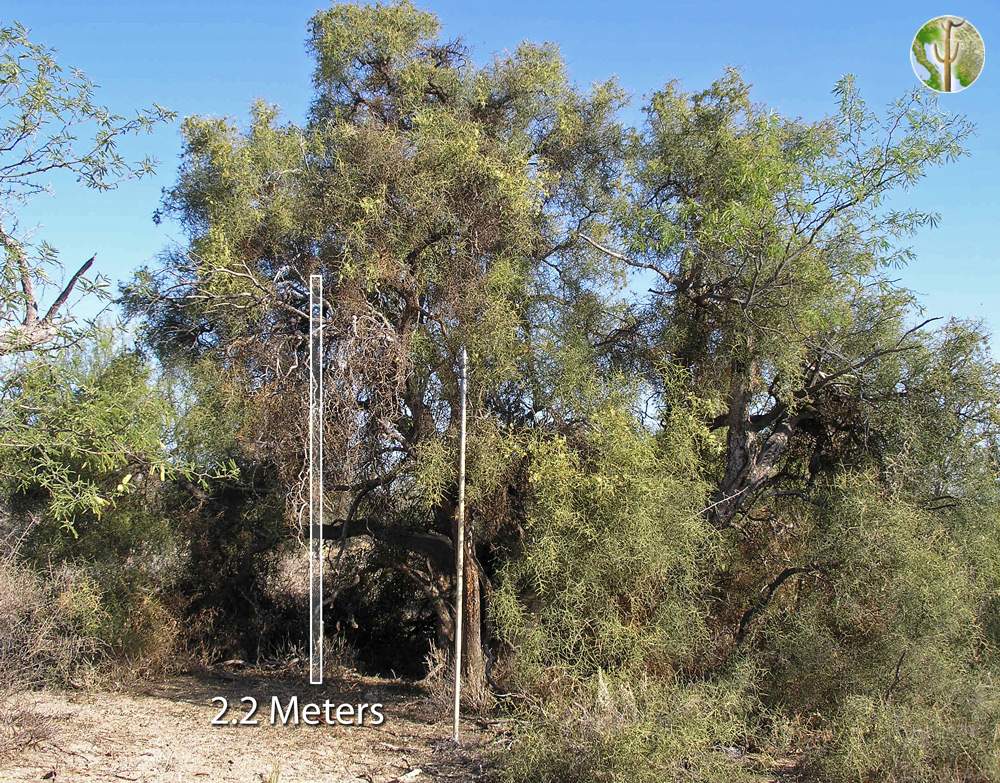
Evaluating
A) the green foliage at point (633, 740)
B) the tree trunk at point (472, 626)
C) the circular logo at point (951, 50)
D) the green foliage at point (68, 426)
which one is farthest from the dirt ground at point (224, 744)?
the circular logo at point (951, 50)

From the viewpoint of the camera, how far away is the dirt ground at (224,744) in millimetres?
6230

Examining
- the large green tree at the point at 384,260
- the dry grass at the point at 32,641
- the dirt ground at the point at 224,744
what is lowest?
the dirt ground at the point at 224,744

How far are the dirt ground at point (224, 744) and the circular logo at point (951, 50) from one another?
6.33 metres

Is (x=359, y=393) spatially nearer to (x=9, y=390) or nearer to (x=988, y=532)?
(x=9, y=390)

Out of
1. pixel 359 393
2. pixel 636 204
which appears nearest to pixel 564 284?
pixel 636 204

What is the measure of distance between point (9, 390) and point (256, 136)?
3.61 metres

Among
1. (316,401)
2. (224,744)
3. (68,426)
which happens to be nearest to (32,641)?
(224,744)

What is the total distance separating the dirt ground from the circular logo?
633 centimetres

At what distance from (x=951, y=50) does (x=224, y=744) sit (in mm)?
7881

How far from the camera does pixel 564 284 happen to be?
9.00m

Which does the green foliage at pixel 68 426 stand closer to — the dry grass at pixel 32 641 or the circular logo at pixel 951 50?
the dry grass at pixel 32 641

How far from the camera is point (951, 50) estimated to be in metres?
6.81

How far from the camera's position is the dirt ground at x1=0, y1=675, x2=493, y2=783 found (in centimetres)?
623

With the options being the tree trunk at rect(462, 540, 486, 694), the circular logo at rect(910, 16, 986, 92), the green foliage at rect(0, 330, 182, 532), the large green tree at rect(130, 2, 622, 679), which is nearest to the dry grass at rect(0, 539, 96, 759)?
the green foliage at rect(0, 330, 182, 532)
